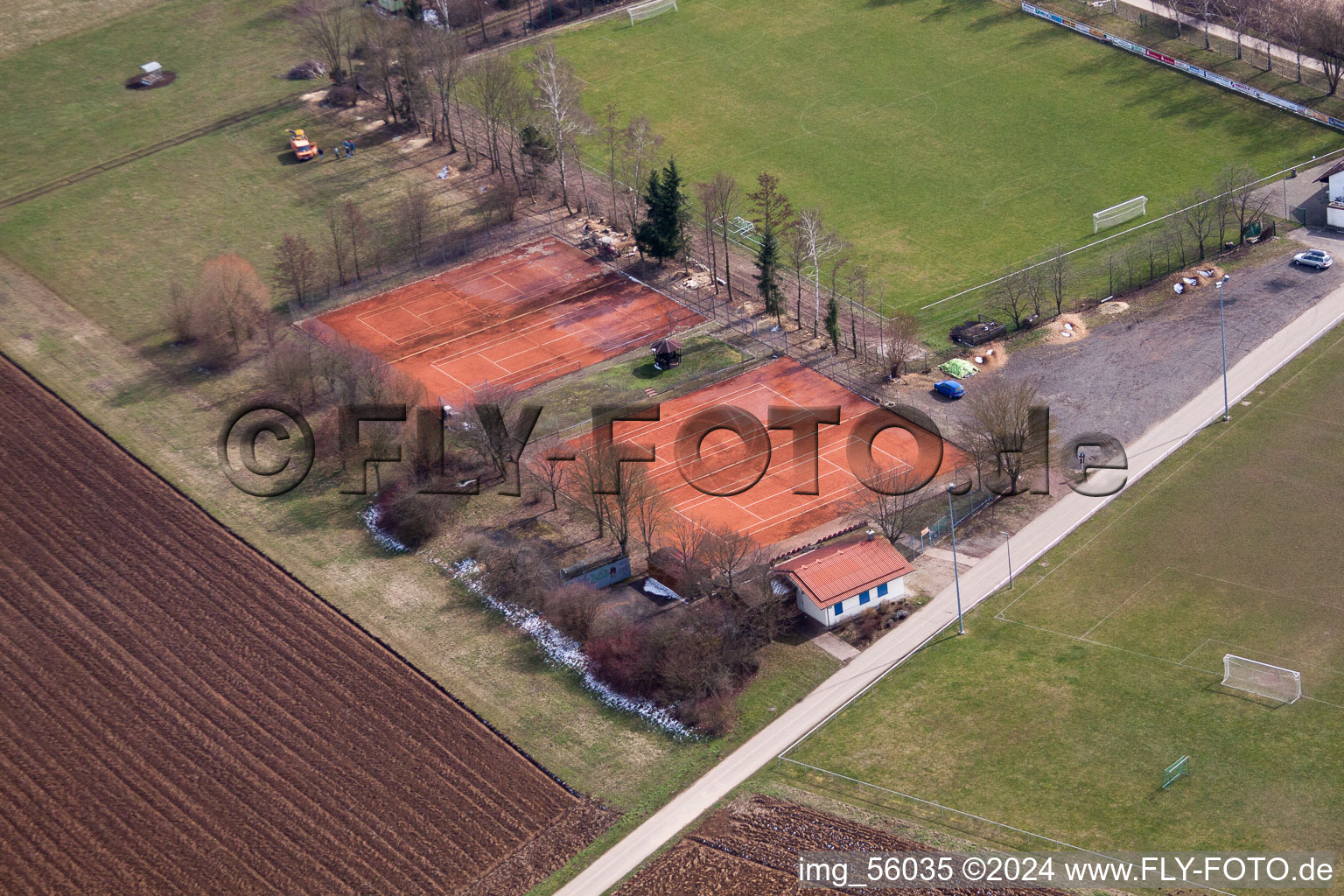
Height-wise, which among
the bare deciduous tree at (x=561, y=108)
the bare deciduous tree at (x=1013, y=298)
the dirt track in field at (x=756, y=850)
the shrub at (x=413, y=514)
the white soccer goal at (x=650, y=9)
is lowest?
the dirt track in field at (x=756, y=850)

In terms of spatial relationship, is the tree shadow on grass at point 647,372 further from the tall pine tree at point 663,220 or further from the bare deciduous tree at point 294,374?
the bare deciduous tree at point 294,374

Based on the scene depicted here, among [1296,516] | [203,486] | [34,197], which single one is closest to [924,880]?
[1296,516]

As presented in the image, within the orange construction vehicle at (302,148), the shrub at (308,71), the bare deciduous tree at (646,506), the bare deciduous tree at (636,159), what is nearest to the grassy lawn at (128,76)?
the shrub at (308,71)

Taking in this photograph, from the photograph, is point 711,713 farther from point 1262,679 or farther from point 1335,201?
point 1335,201

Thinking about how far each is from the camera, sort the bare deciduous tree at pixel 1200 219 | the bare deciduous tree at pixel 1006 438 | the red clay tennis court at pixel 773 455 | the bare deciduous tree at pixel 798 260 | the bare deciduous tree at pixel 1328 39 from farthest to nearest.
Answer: the bare deciduous tree at pixel 1328 39
the bare deciduous tree at pixel 1200 219
the bare deciduous tree at pixel 798 260
the red clay tennis court at pixel 773 455
the bare deciduous tree at pixel 1006 438

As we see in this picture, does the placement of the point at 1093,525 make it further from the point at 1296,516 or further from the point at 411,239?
the point at 411,239

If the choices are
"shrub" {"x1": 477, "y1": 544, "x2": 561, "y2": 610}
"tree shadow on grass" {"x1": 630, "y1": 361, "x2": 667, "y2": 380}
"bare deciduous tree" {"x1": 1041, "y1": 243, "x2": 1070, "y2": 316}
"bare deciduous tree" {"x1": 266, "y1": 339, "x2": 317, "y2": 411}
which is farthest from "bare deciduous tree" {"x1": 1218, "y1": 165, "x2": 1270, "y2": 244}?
"bare deciduous tree" {"x1": 266, "y1": 339, "x2": 317, "y2": 411}

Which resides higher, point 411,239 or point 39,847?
point 411,239

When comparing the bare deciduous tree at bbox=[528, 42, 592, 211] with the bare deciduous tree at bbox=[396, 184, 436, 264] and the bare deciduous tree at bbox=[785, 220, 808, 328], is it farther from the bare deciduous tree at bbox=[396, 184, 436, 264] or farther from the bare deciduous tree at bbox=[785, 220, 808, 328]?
the bare deciduous tree at bbox=[785, 220, 808, 328]
